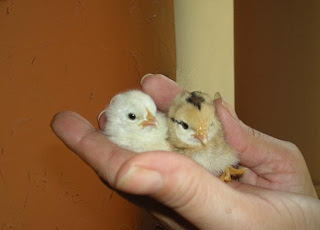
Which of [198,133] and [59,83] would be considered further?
[59,83]

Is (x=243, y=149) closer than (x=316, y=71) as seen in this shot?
Yes

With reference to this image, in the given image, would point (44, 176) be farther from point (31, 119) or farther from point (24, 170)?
point (31, 119)

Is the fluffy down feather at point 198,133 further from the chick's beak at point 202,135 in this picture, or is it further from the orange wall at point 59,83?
the orange wall at point 59,83

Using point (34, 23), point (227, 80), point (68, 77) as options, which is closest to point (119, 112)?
point (68, 77)

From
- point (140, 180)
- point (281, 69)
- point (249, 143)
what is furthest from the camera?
point (281, 69)

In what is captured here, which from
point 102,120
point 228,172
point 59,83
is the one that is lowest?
point 228,172

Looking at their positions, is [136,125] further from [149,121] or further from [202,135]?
[202,135]

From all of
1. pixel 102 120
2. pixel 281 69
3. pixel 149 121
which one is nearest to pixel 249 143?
pixel 149 121
